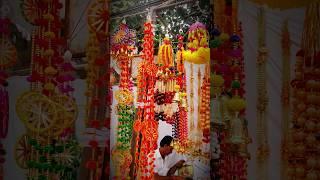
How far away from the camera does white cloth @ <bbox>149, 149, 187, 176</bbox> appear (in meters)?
1.88

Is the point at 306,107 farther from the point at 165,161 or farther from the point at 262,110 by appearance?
the point at 165,161

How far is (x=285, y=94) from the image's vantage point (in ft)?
5.74

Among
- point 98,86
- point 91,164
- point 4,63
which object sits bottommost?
point 91,164

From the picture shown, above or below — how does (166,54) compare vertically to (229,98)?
above

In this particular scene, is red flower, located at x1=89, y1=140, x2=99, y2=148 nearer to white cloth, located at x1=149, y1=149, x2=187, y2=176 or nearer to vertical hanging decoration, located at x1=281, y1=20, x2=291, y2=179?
white cloth, located at x1=149, y1=149, x2=187, y2=176

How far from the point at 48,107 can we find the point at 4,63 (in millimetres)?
324

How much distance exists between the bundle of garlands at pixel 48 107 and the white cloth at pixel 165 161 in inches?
12.2

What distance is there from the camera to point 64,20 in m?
1.99

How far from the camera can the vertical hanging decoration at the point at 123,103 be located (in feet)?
6.49

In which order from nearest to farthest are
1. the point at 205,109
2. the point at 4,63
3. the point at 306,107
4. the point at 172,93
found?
1. the point at 306,107
2. the point at 205,109
3. the point at 172,93
4. the point at 4,63

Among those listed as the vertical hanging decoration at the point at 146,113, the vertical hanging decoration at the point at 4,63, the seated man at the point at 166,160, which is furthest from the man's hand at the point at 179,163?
the vertical hanging decoration at the point at 4,63

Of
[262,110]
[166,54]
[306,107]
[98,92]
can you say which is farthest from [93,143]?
[306,107]

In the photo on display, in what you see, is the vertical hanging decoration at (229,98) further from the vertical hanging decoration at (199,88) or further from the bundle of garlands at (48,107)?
the bundle of garlands at (48,107)

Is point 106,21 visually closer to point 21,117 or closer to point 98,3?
point 98,3
